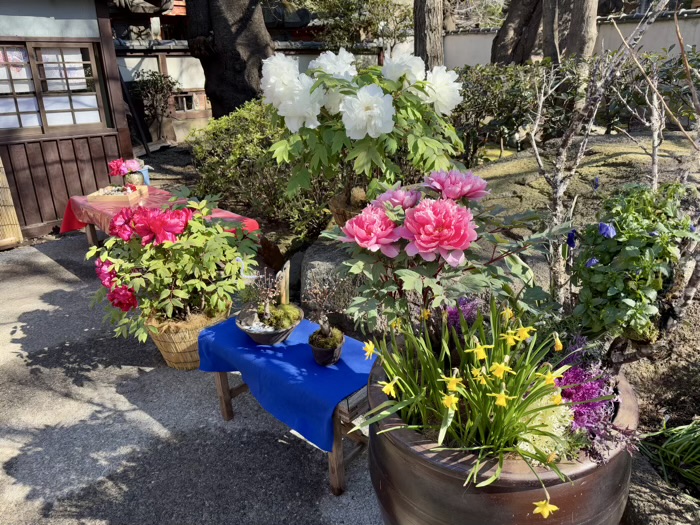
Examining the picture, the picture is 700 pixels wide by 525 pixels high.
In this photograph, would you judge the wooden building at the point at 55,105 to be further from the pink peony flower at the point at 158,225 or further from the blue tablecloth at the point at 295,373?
the blue tablecloth at the point at 295,373

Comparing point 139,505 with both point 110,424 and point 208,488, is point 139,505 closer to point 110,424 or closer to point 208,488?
point 208,488

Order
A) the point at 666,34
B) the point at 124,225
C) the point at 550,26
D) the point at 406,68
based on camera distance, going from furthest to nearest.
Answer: the point at 666,34, the point at 550,26, the point at 124,225, the point at 406,68

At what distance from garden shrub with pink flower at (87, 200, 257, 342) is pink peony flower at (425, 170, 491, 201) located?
78.4 inches

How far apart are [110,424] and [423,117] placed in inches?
111

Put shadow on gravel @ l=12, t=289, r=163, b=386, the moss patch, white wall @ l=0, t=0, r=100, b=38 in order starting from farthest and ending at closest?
white wall @ l=0, t=0, r=100, b=38
shadow on gravel @ l=12, t=289, r=163, b=386
the moss patch

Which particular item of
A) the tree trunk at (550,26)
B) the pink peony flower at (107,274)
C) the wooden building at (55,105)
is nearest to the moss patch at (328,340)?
the pink peony flower at (107,274)

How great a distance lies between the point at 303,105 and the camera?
284 centimetres

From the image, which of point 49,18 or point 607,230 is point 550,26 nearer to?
point 49,18

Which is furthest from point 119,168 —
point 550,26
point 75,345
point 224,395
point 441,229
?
point 550,26

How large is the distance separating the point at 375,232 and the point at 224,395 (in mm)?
1983

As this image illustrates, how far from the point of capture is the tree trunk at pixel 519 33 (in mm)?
12562

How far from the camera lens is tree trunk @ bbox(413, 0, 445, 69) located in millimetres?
7125

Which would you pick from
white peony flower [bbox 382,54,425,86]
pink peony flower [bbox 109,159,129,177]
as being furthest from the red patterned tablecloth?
white peony flower [bbox 382,54,425,86]

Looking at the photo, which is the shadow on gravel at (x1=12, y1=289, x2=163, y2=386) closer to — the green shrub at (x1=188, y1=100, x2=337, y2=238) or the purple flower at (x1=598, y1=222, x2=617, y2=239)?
the green shrub at (x1=188, y1=100, x2=337, y2=238)
